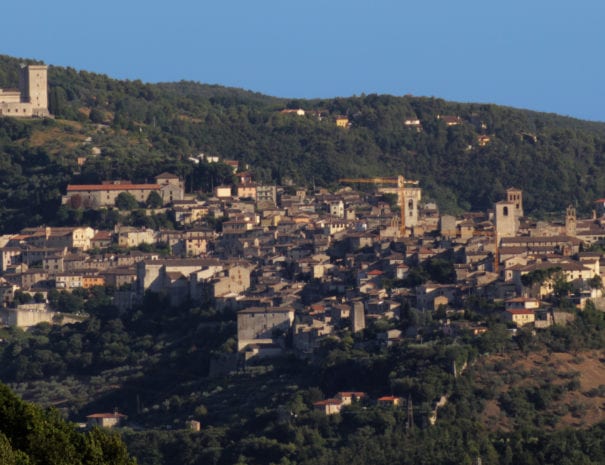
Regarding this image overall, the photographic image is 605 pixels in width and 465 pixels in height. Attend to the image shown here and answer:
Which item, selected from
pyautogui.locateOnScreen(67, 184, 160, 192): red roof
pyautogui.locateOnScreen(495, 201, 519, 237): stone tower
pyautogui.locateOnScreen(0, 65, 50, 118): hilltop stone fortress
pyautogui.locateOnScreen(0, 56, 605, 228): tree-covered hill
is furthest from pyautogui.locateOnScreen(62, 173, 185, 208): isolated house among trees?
pyautogui.locateOnScreen(495, 201, 519, 237): stone tower

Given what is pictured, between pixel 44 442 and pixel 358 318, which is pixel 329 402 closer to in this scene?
pixel 358 318

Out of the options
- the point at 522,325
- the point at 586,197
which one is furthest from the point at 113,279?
the point at 586,197

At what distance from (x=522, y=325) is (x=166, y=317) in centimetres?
1258

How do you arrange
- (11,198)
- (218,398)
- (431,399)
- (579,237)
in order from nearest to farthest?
(431,399) < (218,398) < (579,237) < (11,198)

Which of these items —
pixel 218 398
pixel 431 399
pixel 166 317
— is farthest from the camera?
pixel 166 317

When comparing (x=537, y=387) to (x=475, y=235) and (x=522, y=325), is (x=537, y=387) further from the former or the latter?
(x=475, y=235)

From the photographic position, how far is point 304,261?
3036 inches

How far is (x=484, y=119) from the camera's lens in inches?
4498

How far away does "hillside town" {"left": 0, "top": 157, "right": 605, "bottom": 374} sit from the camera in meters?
68.8

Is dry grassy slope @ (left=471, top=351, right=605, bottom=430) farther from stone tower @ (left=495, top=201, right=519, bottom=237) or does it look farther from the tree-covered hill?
the tree-covered hill

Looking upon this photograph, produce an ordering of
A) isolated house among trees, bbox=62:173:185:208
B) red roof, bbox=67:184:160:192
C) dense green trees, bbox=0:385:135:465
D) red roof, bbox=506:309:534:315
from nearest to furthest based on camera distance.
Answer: dense green trees, bbox=0:385:135:465, red roof, bbox=506:309:534:315, isolated house among trees, bbox=62:173:185:208, red roof, bbox=67:184:160:192

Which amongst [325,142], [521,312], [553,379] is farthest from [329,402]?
[325,142]

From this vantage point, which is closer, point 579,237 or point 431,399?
point 431,399

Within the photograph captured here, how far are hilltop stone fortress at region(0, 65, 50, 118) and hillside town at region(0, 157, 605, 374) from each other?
12127mm
